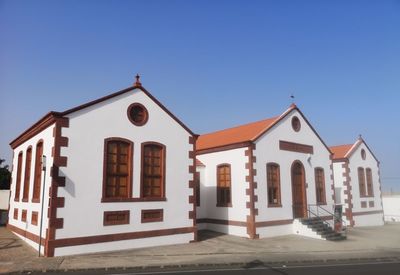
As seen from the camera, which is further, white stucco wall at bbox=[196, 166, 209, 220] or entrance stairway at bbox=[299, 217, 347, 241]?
white stucco wall at bbox=[196, 166, 209, 220]

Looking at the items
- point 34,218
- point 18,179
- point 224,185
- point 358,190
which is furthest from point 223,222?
point 358,190

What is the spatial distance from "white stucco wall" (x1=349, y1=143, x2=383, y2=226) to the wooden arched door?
760 cm

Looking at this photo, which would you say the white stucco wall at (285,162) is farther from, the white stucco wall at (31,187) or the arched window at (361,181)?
the white stucco wall at (31,187)

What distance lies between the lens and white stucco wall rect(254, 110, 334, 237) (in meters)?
18.7

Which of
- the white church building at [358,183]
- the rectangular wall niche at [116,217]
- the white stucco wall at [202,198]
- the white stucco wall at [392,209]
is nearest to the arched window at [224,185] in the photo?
the white stucco wall at [202,198]

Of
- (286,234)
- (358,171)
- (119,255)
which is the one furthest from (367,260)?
(358,171)

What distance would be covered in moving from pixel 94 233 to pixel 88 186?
176cm

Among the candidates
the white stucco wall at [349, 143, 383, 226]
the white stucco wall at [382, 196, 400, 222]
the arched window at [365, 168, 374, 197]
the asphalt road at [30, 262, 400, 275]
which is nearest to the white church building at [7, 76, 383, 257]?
the asphalt road at [30, 262, 400, 275]

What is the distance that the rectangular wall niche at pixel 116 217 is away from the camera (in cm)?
1376

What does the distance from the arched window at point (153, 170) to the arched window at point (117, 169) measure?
68cm

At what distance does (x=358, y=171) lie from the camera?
2747cm

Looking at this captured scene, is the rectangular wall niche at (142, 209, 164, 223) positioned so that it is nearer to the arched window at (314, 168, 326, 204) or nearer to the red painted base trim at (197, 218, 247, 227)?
the red painted base trim at (197, 218, 247, 227)

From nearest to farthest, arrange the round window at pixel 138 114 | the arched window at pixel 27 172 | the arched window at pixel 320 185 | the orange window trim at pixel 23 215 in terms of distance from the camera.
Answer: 1. the round window at pixel 138 114
2. the orange window trim at pixel 23 215
3. the arched window at pixel 27 172
4. the arched window at pixel 320 185

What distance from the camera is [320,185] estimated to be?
22.3 metres
